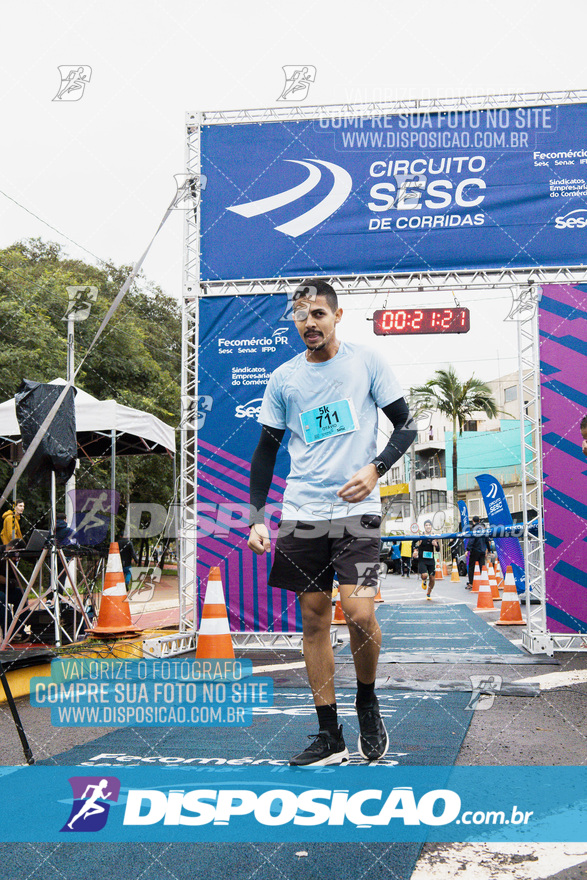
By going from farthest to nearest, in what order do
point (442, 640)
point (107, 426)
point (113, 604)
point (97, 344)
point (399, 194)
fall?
point (97, 344)
point (107, 426)
point (442, 640)
point (399, 194)
point (113, 604)

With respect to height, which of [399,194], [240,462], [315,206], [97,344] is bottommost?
[240,462]

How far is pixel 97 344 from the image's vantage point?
1348 cm

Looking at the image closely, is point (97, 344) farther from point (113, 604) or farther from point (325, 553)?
point (325, 553)

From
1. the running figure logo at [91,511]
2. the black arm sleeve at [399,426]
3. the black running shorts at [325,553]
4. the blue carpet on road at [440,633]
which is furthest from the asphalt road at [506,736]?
the running figure logo at [91,511]

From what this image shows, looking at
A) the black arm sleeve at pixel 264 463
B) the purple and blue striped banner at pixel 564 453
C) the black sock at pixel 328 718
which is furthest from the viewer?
the purple and blue striped banner at pixel 564 453

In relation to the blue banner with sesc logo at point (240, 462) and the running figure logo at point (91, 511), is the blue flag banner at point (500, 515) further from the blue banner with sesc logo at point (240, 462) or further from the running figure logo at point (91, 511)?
the running figure logo at point (91, 511)

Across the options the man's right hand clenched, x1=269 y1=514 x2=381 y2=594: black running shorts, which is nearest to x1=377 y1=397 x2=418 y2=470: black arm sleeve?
x1=269 y1=514 x2=381 y2=594: black running shorts

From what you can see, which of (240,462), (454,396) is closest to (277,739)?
(240,462)

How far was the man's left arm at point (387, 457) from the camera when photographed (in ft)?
11.3

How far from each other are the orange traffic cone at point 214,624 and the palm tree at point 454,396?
37736 mm

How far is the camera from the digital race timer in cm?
852

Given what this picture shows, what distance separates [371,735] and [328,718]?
20 centimetres

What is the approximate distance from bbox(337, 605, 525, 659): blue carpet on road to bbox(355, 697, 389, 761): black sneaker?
4.41 metres

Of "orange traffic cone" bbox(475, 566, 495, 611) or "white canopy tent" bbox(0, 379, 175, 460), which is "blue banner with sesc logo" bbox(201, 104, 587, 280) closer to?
"white canopy tent" bbox(0, 379, 175, 460)
